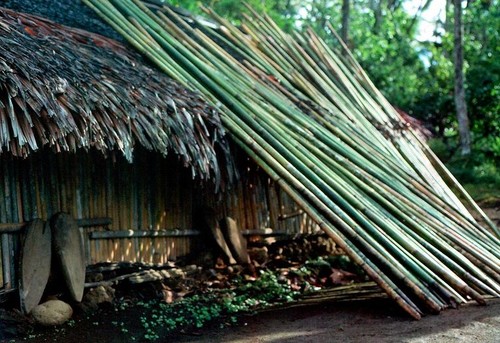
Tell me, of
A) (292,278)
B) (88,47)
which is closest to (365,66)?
(292,278)

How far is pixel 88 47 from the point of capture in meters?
6.13

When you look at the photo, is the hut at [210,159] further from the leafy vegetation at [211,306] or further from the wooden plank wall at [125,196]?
the leafy vegetation at [211,306]

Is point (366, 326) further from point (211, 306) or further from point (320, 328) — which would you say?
point (211, 306)

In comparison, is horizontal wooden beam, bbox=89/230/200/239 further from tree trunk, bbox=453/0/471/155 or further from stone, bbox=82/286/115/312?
tree trunk, bbox=453/0/471/155


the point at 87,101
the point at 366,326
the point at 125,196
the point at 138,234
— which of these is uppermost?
the point at 87,101

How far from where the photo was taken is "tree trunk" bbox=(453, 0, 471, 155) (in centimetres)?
1255

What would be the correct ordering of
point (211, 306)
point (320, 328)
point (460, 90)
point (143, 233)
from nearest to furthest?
point (320, 328) < point (211, 306) < point (143, 233) < point (460, 90)

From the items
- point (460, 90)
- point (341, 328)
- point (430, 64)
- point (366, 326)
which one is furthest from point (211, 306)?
point (430, 64)

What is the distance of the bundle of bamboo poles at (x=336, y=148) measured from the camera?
5195mm

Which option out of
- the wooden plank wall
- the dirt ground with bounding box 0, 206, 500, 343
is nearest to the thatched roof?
the wooden plank wall

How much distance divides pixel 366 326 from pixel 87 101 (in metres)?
2.38

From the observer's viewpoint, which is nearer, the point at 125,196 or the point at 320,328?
the point at 320,328

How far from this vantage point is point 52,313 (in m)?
5.02

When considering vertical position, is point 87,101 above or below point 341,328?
above
